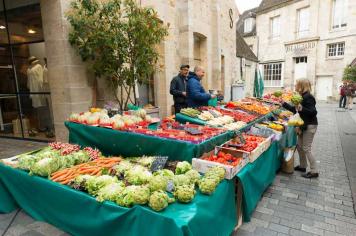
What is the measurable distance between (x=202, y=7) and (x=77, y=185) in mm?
9986

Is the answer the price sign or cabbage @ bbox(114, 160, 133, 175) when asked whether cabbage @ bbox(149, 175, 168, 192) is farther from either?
cabbage @ bbox(114, 160, 133, 175)

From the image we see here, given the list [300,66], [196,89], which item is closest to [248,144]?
[196,89]

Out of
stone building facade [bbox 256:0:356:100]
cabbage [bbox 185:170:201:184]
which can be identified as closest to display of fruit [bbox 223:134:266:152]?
cabbage [bbox 185:170:201:184]

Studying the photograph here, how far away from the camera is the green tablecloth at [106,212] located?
2082mm

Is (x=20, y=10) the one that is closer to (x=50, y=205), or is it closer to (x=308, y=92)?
(x=50, y=205)

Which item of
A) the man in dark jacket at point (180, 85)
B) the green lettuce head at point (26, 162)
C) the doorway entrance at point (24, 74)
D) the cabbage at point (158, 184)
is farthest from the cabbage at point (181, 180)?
the doorway entrance at point (24, 74)

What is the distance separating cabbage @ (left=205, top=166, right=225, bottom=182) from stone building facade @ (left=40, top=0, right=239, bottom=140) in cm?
423

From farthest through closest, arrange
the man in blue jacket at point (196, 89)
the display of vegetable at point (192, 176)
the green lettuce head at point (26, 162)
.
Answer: the man in blue jacket at point (196, 89)
the green lettuce head at point (26, 162)
the display of vegetable at point (192, 176)

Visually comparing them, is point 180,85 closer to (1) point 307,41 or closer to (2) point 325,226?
(2) point 325,226

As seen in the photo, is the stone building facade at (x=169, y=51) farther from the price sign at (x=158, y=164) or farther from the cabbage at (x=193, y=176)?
the cabbage at (x=193, y=176)

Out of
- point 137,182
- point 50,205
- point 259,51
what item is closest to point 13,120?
point 50,205

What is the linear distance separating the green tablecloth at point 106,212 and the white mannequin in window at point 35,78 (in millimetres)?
3985

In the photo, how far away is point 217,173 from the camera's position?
8.74 feet

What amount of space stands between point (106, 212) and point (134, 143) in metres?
1.63
